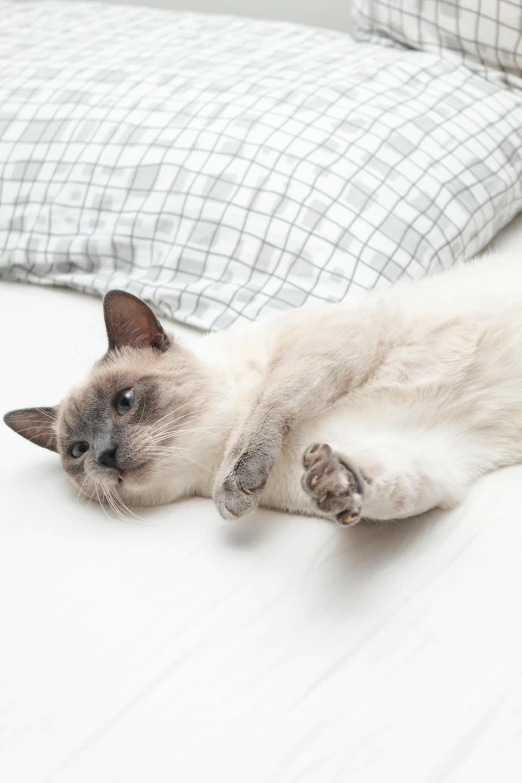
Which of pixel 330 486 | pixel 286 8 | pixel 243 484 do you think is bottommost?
pixel 243 484

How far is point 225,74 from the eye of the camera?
6.97 ft

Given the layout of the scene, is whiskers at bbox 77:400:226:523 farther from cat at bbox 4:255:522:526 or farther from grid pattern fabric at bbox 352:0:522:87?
grid pattern fabric at bbox 352:0:522:87

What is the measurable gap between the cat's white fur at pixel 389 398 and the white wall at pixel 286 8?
2.01 m

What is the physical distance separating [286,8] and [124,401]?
234 cm

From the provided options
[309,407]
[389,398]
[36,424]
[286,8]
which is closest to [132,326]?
[36,424]

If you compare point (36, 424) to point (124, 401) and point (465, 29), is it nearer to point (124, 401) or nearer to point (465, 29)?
point (124, 401)

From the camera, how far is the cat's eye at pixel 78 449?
139 centimetres

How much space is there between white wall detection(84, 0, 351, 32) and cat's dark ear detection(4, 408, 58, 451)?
7.35 feet

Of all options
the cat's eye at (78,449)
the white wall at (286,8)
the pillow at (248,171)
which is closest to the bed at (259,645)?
the cat's eye at (78,449)

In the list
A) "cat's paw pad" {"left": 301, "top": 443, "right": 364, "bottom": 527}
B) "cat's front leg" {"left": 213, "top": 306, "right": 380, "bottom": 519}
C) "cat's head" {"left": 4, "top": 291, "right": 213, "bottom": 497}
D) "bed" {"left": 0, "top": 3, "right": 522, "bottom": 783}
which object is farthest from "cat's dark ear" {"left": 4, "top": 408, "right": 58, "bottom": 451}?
"cat's paw pad" {"left": 301, "top": 443, "right": 364, "bottom": 527}

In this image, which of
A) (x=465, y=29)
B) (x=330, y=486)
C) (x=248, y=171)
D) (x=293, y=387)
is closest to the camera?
(x=330, y=486)

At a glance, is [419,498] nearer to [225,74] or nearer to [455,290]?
[455,290]

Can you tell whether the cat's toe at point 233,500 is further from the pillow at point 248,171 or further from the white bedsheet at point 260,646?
the pillow at point 248,171

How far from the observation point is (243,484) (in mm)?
1220
